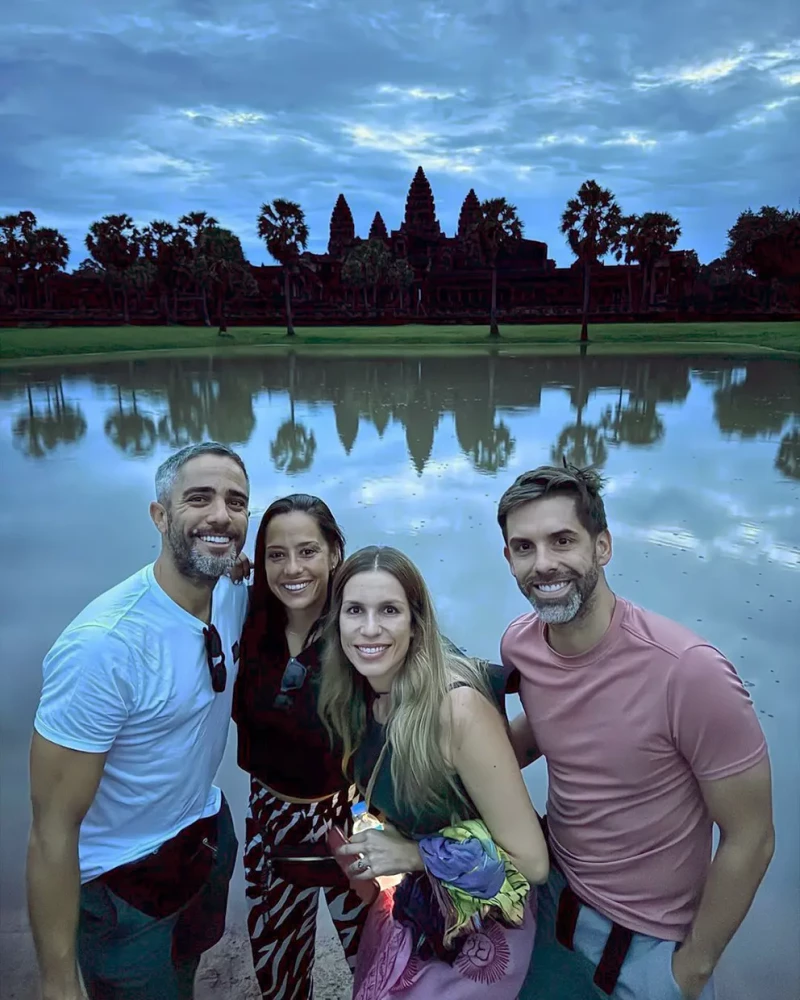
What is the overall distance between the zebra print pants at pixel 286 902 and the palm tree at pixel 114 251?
53.2 meters

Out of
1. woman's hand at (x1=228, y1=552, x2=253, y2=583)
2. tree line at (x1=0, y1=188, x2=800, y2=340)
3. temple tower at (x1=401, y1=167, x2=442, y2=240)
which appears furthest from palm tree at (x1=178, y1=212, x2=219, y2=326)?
woman's hand at (x1=228, y1=552, x2=253, y2=583)

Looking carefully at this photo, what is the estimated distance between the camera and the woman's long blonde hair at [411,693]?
202 centimetres

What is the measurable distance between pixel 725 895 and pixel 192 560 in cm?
175

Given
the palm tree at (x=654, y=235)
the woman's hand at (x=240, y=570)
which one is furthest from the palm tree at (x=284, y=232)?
the woman's hand at (x=240, y=570)

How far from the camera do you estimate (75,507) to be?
404 inches

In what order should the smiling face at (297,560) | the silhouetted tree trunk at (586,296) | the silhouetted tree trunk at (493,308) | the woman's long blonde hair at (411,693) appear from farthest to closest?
the silhouetted tree trunk at (493,308) < the silhouetted tree trunk at (586,296) < the smiling face at (297,560) < the woman's long blonde hair at (411,693)

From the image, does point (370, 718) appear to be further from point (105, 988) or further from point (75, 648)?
point (105, 988)

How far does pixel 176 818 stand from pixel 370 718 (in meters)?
0.72

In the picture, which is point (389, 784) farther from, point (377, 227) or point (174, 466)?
point (377, 227)

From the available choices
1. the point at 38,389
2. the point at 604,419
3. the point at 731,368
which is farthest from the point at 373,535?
the point at 731,368

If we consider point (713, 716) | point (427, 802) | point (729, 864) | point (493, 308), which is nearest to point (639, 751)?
point (713, 716)

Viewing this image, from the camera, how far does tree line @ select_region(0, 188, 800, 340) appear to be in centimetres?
4478

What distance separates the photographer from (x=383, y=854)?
83.0 inches

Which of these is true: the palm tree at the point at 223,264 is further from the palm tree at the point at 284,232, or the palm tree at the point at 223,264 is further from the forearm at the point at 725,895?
the forearm at the point at 725,895
